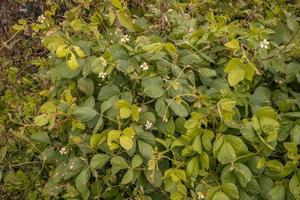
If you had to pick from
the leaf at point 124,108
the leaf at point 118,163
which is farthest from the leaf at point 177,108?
the leaf at point 118,163

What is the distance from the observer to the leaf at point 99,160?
5.63 feet

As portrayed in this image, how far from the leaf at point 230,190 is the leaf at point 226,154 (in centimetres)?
9

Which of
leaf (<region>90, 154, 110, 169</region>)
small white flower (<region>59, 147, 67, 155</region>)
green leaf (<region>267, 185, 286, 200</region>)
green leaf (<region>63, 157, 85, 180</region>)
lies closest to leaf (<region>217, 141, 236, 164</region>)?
green leaf (<region>267, 185, 286, 200</region>)

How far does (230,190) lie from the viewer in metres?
1.64

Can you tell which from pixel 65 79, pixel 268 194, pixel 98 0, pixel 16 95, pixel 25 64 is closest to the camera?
pixel 268 194

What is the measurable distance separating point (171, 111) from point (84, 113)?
0.34m

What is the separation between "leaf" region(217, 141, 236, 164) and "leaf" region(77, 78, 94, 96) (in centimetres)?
58

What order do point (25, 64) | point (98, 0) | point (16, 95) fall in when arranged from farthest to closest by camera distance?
point (25, 64) < point (16, 95) < point (98, 0)

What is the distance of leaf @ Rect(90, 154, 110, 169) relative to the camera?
5.63 feet

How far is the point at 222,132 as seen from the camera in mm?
1695

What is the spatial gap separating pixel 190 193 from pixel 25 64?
1722mm

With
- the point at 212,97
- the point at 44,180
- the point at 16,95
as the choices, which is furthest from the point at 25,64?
the point at 212,97

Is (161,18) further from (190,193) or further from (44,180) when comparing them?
(44,180)

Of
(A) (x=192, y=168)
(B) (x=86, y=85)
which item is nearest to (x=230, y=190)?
(A) (x=192, y=168)
